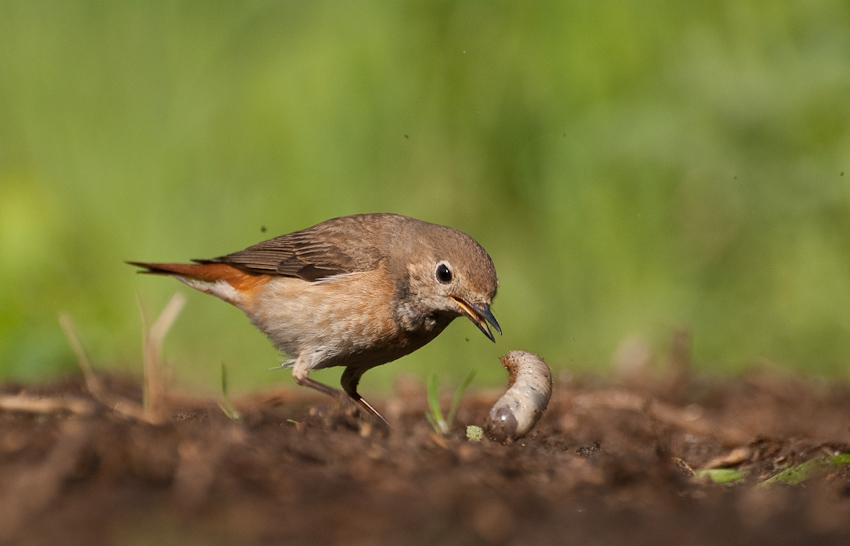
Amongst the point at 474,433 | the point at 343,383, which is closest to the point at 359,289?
the point at 343,383

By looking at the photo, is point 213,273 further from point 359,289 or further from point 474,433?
point 474,433

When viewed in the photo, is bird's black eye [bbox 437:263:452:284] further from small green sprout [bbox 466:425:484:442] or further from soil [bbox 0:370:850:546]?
soil [bbox 0:370:850:546]

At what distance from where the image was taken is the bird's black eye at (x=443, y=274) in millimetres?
5168

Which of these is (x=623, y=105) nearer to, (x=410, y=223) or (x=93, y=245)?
(x=410, y=223)

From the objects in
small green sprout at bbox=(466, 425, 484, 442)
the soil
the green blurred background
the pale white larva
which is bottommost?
the soil

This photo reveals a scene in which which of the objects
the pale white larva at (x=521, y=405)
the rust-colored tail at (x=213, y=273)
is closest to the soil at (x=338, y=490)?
the pale white larva at (x=521, y=405)

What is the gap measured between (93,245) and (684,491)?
7.08 meters

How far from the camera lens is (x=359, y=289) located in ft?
17.7

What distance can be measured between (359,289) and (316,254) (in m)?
0.59

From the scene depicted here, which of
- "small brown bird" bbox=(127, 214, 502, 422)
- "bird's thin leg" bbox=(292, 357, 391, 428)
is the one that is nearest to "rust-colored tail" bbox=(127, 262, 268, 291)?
"small brown bird" bbox=(127, 214, 502, 422)

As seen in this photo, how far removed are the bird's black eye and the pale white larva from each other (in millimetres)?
1056

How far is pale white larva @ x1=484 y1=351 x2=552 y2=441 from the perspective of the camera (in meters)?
3.85

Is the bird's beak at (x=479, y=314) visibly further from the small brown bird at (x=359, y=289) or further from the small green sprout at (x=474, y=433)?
the small green sprout at (x=474, y=433)

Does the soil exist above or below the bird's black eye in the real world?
below
